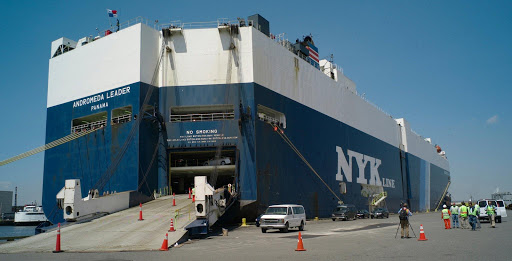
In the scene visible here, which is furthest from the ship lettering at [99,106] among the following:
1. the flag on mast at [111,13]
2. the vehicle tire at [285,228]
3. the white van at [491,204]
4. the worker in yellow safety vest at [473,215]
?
the white van at [491,204]

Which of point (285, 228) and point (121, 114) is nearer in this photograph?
point (285, 228)

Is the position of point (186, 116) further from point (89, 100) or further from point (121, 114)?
point (89, 100)

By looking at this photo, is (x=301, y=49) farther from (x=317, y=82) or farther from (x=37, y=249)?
(x=37, y=249)

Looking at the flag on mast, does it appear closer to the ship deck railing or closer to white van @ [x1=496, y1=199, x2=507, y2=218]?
the ship deck railing

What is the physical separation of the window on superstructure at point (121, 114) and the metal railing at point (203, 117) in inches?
141

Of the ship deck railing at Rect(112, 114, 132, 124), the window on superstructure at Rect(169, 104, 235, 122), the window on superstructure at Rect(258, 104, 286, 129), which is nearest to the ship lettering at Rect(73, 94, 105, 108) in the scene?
the ship deck railing at Rect(112, 114, 132, 124)

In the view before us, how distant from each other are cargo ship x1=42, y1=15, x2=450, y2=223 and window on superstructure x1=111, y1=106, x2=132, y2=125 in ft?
0.50

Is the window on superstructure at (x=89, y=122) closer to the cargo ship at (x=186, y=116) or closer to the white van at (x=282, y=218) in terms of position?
the cargo ship at (x=186, y=116)

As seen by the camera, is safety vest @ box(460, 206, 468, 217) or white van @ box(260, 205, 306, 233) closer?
white van @ box(260, 205, 306, 233)

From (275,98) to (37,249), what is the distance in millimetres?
22121

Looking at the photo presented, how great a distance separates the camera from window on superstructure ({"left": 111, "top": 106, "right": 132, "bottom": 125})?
34.1m

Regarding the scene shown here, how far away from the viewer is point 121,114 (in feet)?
120

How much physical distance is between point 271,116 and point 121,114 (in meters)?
12.8

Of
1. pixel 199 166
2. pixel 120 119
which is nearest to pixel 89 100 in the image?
pixel 120 119
